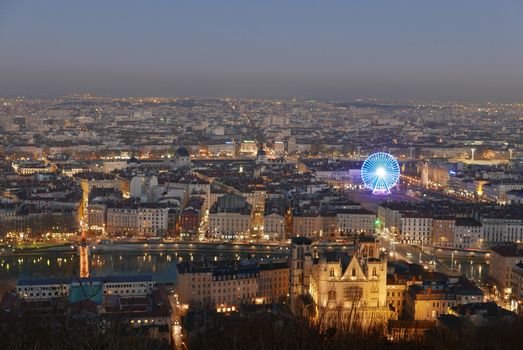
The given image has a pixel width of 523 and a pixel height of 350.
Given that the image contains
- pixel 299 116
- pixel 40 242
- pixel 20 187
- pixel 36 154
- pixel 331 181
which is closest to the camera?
pixel 40 242

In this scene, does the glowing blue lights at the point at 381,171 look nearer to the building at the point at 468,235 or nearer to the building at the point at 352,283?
the building at the point at 468,235

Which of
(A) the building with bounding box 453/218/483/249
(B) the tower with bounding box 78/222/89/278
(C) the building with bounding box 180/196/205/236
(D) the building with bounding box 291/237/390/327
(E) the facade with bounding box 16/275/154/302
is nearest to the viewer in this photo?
(D) the building with bounding box 291/237/390/327

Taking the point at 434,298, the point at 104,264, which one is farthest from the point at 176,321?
the point at 104,264

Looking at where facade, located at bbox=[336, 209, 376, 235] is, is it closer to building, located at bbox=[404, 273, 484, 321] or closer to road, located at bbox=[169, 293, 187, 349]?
road, located at bbox=[169, 293, 187, 349]

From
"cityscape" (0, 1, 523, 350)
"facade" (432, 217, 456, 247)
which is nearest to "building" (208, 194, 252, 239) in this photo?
"cityscape" (0, 1, 523, 350)

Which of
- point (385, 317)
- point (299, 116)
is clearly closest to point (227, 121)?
point (299, 116)

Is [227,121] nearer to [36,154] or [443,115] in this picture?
[443,115]
